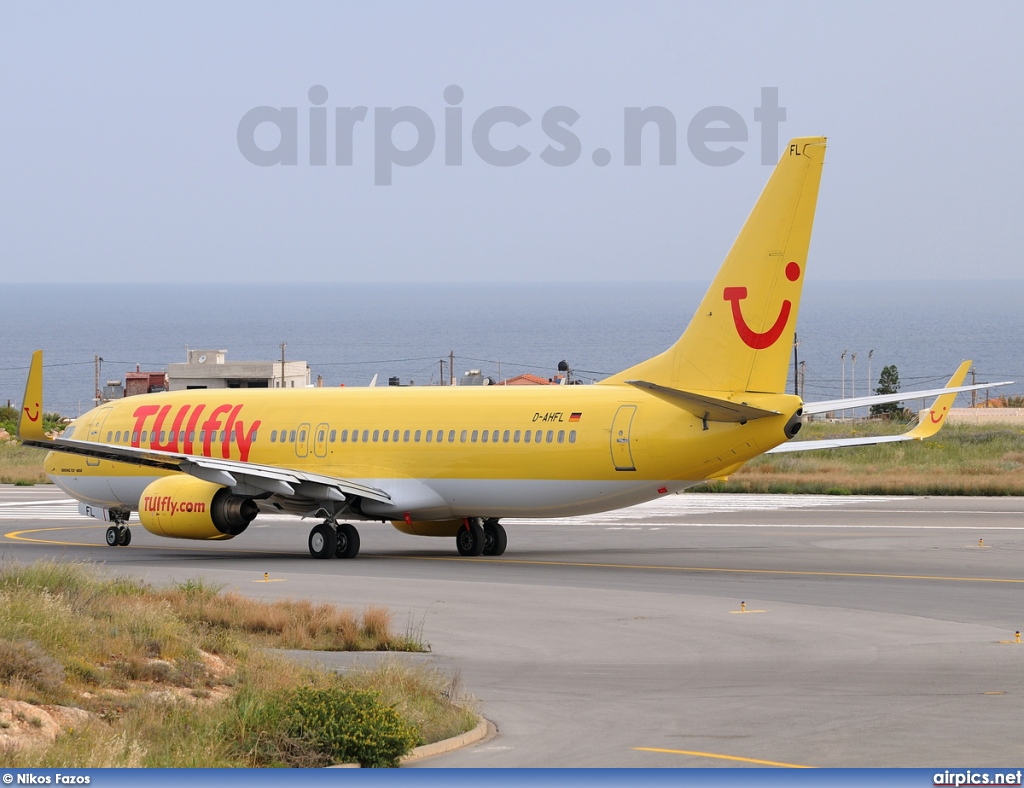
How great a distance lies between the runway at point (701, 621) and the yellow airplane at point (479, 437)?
1.28 m

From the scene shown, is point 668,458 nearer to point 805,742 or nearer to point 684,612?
point 684,612

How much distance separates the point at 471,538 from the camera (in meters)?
32.9

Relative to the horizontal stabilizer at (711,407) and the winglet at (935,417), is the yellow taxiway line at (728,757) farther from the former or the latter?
the winglet at (935,417)

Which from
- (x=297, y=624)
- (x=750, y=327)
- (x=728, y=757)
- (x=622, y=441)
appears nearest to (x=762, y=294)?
(x=750, y=327)

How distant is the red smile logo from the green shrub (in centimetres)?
1719

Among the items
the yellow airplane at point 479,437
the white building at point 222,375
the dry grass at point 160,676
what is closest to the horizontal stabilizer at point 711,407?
the yellow airplane at point 479,437

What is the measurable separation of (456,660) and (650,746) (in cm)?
590

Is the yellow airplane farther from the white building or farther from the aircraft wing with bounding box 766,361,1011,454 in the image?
the white building

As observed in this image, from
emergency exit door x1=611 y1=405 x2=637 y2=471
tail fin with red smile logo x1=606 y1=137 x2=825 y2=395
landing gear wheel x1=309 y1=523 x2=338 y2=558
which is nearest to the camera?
tail fin with red smile logo x1=606 y1=137 x2=825 y2=395

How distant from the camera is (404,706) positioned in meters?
13.7

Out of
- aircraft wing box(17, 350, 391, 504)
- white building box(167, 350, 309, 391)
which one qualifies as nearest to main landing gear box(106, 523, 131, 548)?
aircraft wing box(17, 350, 391, 504)

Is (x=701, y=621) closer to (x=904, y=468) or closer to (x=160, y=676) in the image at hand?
(x=160, y=676)

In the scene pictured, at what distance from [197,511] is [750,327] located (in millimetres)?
12480

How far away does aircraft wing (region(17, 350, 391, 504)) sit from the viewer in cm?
3042
